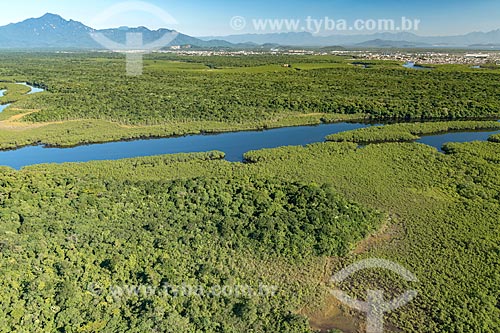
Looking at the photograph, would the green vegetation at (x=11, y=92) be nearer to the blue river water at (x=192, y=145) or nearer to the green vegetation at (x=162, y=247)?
the blue river water at (x=192, y=145)

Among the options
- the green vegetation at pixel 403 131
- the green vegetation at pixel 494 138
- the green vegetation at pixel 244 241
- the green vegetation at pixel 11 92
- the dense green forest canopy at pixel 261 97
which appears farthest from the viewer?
the green vegetation at pixel 11 92

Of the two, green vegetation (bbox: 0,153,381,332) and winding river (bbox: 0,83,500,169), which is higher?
winding river (bbox: 0,83,500,169)

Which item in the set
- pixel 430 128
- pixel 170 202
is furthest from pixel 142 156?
pixel 430 128

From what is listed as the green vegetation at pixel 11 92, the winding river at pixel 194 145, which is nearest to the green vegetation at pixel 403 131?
the winding river at pixel 194 145

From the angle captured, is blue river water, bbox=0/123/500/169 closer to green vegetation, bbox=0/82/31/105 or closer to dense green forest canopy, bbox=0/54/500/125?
dense green forest canopy, bbox=0/54/500/125

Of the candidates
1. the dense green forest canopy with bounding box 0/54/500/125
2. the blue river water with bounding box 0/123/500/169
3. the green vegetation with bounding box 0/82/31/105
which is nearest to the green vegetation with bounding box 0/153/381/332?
the blue river water with bounding box 0/123/500/169

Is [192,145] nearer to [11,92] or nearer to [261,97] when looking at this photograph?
[261,97]

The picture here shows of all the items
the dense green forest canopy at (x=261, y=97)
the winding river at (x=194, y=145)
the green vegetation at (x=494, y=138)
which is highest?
the dense green forest canopy at (x=261, y=97)
